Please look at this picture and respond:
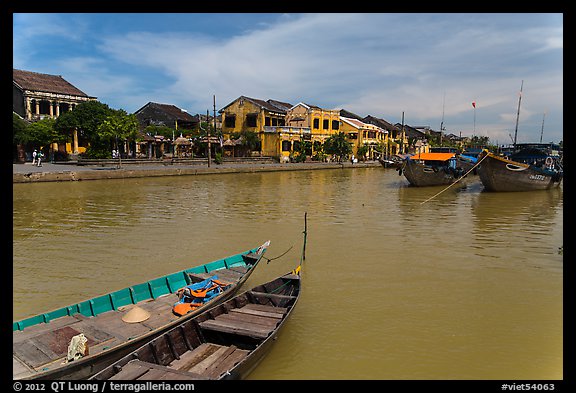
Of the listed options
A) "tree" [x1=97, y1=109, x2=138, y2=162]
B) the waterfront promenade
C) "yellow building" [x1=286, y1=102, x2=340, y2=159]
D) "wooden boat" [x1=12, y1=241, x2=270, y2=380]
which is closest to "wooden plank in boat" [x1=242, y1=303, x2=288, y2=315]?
"wooden boat" [x1=12, y1=241, x2=270, y2=380]

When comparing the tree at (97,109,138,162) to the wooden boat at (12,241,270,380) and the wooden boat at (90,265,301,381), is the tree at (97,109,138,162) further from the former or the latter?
the wooden boat at (90,265,301,381)

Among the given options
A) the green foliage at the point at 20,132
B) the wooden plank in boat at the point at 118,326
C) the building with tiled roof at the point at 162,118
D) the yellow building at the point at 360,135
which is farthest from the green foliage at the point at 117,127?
the yellow building at the point at 360,135

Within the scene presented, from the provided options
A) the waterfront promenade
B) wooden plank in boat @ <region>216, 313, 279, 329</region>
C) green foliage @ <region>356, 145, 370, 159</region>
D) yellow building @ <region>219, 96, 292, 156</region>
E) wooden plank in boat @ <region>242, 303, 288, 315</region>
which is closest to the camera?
wooden plank in boat @ <region>216, 313, 279, 329</region>

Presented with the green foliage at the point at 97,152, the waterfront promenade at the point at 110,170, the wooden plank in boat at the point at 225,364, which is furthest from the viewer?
the green foliage at the point at 97,152

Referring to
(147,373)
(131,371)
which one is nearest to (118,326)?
(131,371)

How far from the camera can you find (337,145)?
58125 millimetres

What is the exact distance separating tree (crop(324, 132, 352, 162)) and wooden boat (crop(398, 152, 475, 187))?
2383 centimetres

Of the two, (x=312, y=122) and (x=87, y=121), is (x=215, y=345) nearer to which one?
(x=87, y=121)

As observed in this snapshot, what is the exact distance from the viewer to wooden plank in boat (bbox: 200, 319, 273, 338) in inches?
256

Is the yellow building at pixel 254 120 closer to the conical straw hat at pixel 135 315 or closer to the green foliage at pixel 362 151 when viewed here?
the green foliage at pixel 362 151

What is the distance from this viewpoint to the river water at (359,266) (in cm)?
700

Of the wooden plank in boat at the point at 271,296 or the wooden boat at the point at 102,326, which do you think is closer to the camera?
the wooden boat at the point at 102,326

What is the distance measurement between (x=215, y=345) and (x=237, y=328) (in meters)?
0.48
